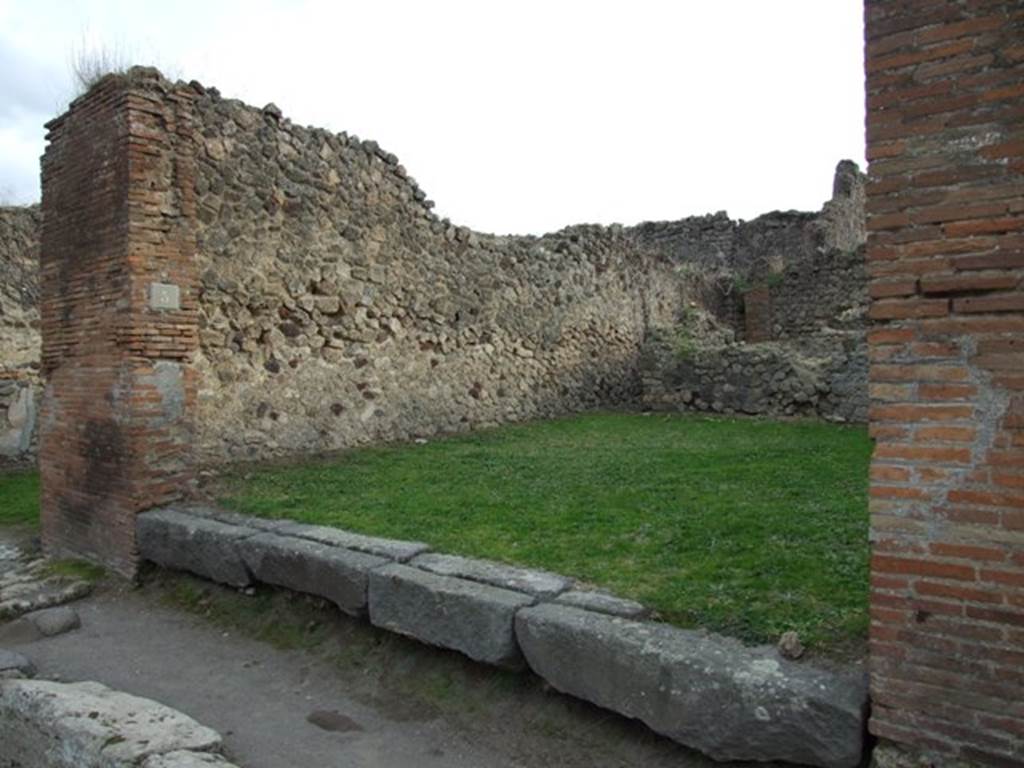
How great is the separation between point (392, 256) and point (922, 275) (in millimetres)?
6862

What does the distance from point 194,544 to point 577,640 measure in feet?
10.5

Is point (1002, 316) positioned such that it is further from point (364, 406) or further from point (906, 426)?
point (364, 406)

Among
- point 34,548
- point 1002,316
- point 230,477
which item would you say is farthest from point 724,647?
point 34,548

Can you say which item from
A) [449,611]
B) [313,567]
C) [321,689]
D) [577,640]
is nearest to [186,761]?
[321,689]

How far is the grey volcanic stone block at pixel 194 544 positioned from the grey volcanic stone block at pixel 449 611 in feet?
4.50

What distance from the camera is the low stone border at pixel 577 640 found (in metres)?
2.66

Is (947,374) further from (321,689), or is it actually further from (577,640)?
(321,689)

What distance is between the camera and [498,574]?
3949mm

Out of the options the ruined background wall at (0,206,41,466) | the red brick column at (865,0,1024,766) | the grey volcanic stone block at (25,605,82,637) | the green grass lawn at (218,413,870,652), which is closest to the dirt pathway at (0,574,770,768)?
the grey volcanic stone block at (25,605,82,637)

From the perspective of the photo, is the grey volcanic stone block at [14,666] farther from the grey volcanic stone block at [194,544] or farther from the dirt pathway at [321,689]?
the grey volcanic stone block at [194,544]

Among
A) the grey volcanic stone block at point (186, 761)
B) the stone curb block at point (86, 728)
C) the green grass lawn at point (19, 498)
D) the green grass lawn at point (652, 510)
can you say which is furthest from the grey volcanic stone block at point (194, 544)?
the green grass lawn at point (19, 498)

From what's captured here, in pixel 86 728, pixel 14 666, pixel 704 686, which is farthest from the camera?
pixel 14 666

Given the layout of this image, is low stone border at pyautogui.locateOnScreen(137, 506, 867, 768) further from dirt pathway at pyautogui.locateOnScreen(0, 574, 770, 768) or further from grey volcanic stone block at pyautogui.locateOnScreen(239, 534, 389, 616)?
dirt pathway at pyautogui.locateOnScreen(0, 574, 770, 768)

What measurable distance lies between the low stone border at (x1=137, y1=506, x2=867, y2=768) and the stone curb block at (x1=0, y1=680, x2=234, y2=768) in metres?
1.10
